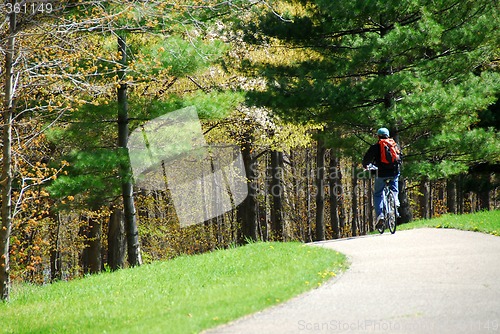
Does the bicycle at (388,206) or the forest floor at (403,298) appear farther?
the bicycle at (388,206)

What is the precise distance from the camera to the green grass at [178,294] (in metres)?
7.55

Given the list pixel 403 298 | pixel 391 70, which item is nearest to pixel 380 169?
pixel 391 70

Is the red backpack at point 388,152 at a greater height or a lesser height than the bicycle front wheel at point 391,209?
greater

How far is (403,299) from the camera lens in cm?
734

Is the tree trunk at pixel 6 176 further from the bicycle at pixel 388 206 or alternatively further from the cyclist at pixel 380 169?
the bicycle at pixel 388 206

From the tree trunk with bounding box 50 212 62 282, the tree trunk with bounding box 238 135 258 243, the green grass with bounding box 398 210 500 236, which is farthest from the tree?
the tree trunk with bounding box 50 212 62 282

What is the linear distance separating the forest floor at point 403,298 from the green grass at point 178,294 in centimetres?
36

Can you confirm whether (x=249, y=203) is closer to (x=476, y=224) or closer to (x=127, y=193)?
(x=127, y=193)

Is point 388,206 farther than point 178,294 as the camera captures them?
Yes

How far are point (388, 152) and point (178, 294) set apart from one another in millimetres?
6041

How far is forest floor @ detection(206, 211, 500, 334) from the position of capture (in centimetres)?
636

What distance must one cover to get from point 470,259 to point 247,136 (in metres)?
15.6

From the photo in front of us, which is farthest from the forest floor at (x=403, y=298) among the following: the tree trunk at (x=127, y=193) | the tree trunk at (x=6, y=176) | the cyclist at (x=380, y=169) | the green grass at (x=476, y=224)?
the tree trunk at (x=127, y=193)

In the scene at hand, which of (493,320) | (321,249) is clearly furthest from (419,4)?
(493,320)
